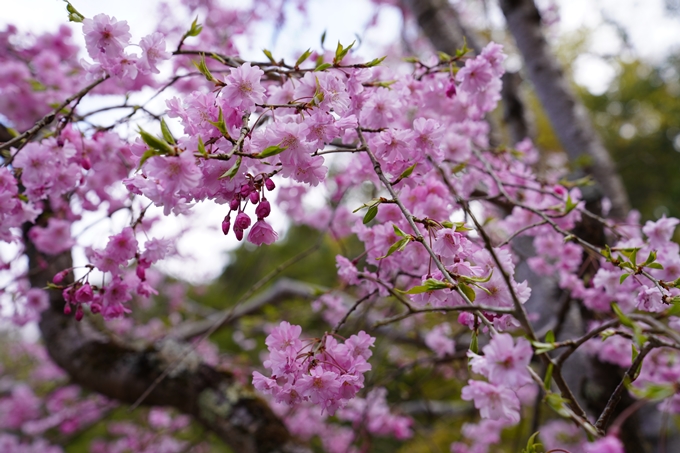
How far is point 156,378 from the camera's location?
197cm

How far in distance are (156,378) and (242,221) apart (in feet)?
5.12

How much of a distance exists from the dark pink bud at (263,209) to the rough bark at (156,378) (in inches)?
52.3

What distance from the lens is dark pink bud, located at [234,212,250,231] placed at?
780 mm

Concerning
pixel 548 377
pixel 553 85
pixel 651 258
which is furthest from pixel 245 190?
pixel 553 85

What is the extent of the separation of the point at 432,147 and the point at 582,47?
975 centimetres

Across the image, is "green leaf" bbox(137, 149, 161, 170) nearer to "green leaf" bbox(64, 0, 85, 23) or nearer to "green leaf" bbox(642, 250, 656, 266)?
"green leaf" bbox(64, 0, 85, 23)

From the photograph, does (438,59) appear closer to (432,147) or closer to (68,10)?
(432,147)

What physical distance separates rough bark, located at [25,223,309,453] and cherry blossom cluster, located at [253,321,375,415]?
1149 mm

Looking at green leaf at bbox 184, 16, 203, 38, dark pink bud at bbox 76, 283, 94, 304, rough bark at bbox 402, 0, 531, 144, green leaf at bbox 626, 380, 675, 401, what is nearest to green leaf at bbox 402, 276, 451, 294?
green leaf at bbox 626, 380, 675, 401

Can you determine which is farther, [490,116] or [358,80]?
[490,116]

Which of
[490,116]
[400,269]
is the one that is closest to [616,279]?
[400,269]

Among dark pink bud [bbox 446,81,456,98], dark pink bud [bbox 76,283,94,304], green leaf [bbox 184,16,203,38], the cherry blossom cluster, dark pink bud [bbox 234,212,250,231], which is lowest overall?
the cherry blossom cluster

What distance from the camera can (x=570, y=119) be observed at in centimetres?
255

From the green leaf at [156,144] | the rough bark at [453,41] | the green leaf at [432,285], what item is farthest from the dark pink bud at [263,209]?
the rough bark at [453,41]
